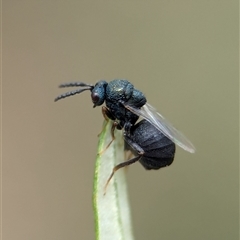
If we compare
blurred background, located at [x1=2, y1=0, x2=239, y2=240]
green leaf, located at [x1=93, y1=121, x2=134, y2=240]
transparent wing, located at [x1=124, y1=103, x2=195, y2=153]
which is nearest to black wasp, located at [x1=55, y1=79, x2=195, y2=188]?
transparent wing, located at [x1=124, y1=103, x2=195, y2=153]

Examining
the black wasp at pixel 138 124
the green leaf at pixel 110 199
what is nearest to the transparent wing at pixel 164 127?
the black wasp at pixel 138 124

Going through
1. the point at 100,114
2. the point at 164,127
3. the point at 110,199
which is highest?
the point at 100,114

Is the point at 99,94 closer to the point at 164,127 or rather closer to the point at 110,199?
the point at 164,127

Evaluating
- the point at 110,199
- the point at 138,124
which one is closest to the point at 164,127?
the point at 138,124

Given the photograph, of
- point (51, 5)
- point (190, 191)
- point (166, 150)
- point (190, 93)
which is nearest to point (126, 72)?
point (190, 93)

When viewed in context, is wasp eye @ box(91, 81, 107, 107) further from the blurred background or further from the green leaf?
the blurred background

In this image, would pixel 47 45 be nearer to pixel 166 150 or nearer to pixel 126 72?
pixel 126 72
